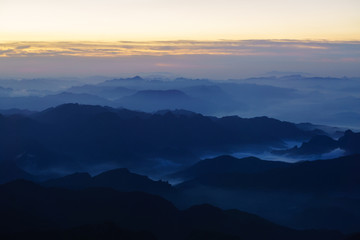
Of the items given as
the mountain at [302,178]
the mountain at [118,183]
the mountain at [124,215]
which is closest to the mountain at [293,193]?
the mountain at [302,178]

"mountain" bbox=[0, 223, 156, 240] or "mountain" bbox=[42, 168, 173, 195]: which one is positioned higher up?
"mountain" bbox=[0, 223, 156, 240]

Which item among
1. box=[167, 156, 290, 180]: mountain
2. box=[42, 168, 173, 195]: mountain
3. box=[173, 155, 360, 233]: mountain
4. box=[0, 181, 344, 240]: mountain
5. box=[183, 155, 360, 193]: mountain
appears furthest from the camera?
box=[167, 156, 290, 180]: mountain

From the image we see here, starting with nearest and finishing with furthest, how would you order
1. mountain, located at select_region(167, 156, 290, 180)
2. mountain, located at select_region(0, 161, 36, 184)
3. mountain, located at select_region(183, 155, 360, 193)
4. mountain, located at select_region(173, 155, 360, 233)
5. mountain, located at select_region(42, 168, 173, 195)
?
mountain, located at select_region(173, 155, 360, 233) < mountain, located at select_region(42, 168, 173, 195) < mountain, located at select_region(183, 155, 360, 193) < mountain, located at select_region(0, 161, 36, 184) < mountain, located at select_region(167, 156, 290, 180)

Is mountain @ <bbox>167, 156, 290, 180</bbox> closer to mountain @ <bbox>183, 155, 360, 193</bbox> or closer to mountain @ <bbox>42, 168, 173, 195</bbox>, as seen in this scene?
mountain @ <bbox>183, 155, 360, 193</bbox>

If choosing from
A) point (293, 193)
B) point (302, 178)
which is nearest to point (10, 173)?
point (293, 193)

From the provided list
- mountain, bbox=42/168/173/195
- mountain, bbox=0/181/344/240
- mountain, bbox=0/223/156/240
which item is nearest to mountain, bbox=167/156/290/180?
mountain, bbox=42/168/173/195

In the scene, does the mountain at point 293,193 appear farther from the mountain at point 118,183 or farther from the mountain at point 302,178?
the mountain at point 118,183

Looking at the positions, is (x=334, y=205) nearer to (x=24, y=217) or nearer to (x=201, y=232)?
(x=201, y=232)

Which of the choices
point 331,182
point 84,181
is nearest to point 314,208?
point 331,182
